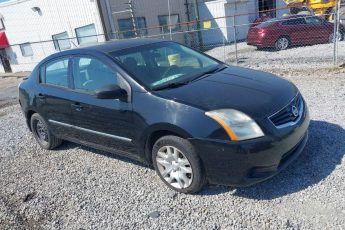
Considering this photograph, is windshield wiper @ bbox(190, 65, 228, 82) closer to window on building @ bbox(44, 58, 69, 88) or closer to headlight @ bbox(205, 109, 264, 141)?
headlight @ bbox(205, 109, 264, 141)

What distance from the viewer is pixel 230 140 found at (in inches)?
120

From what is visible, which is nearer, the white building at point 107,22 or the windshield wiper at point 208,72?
the windshield wiper at point 208,72

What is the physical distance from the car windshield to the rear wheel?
1064 centimetres

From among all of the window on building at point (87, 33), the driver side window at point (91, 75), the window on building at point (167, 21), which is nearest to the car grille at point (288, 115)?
the driver side window at point (91, 75)

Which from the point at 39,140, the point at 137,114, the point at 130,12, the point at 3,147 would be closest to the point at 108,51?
the point at 137,114

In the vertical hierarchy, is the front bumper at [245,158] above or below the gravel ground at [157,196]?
above

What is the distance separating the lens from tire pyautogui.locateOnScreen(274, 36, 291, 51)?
46.2 ft

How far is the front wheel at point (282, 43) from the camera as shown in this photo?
46.2 ft

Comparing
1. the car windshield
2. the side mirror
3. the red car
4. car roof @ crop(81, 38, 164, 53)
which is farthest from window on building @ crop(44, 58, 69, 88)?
the red car

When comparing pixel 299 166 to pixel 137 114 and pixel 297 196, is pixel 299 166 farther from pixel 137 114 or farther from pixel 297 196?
pixel 137 114

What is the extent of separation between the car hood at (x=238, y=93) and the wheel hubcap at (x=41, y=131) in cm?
267

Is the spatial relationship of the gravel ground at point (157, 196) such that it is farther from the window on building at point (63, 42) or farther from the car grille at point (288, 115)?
the window on building at point (63, 42)

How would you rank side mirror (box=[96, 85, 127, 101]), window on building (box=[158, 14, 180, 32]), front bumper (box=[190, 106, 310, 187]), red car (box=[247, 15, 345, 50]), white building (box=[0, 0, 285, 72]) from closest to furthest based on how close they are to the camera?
front bumper (box=[190, 106, 310, 187])
side mirror (box=[96, 85, 127, 101])
red car (box=[247, 15, 345, 50])
white building (box=[0, 0, 285, 72])
window on building (box=[158, 14, 180, 32])

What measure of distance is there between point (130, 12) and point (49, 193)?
15423 millimetres
